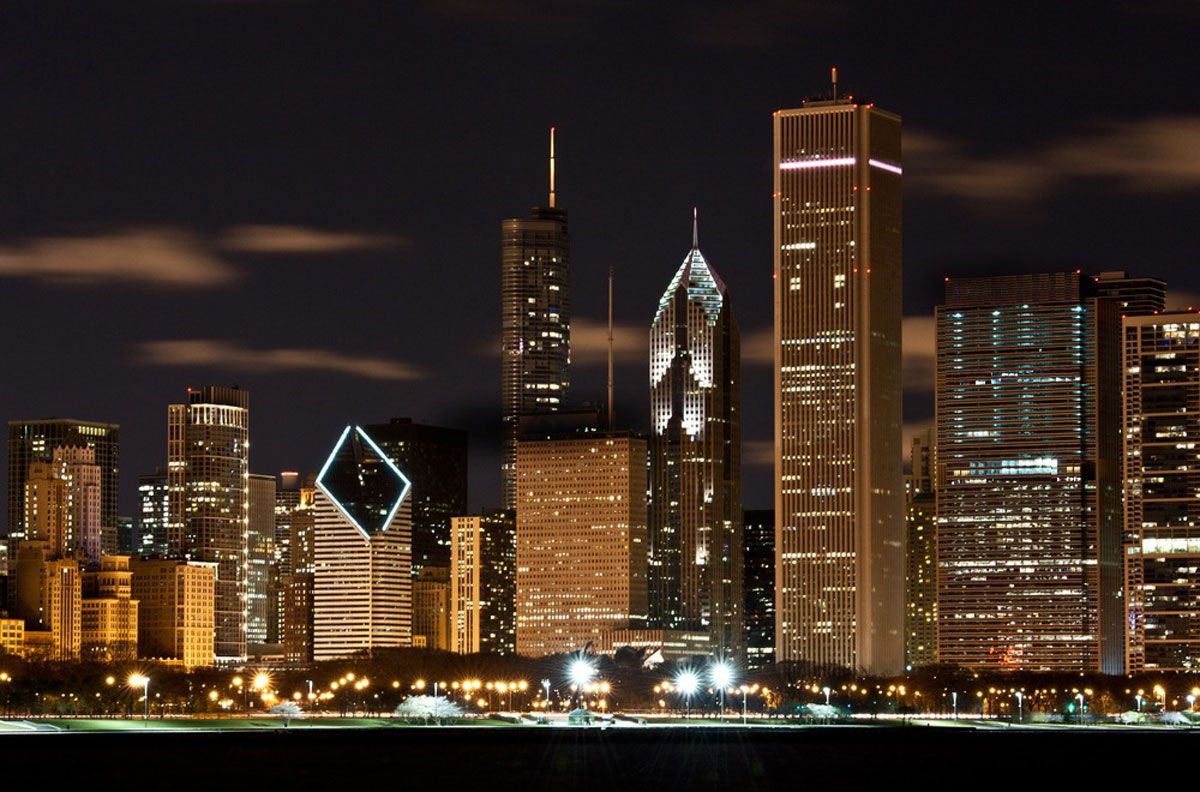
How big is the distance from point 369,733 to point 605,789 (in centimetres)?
6412

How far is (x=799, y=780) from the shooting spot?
13612 cm

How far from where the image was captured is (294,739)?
572 feet

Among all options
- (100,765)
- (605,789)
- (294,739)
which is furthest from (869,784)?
(294,739)

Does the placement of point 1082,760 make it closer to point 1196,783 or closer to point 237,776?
point 1196,783

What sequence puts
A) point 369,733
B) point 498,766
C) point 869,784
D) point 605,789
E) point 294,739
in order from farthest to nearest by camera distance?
1. point 369,733
2. point 294,739
3. point 498,766
4. point 869,784
5. point 605,789

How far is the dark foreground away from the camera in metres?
132

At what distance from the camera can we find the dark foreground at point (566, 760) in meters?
132

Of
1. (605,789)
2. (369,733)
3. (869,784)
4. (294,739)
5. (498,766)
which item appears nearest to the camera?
(605,789)

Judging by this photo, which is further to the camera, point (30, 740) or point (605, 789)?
point (30, 740)

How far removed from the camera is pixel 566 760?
150 metres

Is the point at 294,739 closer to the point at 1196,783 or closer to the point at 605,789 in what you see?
the point at 605,789

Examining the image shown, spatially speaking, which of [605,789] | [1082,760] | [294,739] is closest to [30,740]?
[294,739]

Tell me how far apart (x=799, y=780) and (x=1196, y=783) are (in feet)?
71.7

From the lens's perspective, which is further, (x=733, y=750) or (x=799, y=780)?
(x=733, y=750)
